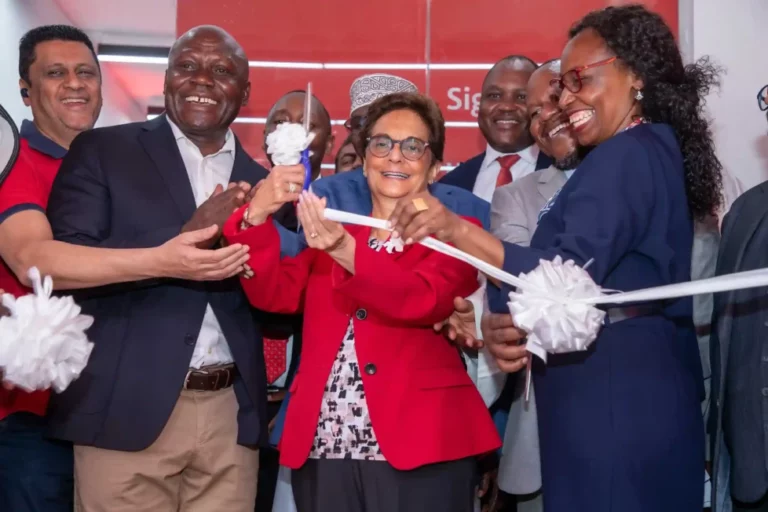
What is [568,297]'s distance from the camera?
2.27 metres

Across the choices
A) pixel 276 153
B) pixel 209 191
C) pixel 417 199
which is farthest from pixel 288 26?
pixel 417 199

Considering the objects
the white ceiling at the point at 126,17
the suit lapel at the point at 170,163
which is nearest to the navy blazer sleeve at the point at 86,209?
the suit lapel at the point at 170,163

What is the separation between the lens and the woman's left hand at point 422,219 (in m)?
2.28

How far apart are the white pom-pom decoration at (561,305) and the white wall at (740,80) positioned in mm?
3133

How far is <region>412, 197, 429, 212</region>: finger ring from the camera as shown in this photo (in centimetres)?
227

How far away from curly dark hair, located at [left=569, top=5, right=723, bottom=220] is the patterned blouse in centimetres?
115

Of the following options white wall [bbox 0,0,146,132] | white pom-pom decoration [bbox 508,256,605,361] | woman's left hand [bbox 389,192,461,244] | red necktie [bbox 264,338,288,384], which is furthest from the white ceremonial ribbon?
white wall [bbox 0,0,146,132]

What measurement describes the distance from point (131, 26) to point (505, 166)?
3747 millimetres

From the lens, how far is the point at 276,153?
2580mm

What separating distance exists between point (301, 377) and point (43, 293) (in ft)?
2.74

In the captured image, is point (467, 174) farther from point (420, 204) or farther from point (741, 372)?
point (420, 204)

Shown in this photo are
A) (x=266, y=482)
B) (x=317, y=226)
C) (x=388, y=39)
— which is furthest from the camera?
(x=388, y=39)

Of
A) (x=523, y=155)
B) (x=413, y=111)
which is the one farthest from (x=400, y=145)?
(x=523, y=155)

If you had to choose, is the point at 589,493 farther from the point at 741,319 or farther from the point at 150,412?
the point at 150,412
